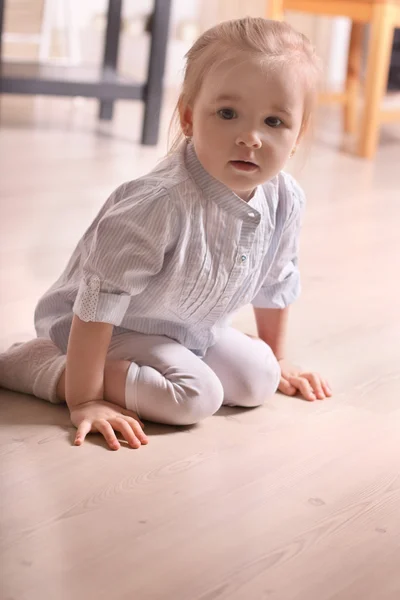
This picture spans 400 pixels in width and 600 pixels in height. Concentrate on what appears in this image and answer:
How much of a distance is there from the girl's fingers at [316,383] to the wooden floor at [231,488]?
0.02m

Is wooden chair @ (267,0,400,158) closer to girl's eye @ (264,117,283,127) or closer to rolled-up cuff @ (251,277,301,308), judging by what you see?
rolled-up cuff @ (251,277,301,308)

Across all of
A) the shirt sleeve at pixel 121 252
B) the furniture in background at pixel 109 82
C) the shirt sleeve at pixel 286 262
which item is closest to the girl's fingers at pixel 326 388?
the shirt sleeve at pixel 286 262

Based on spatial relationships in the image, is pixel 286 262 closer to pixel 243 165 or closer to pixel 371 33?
pixel 243 165

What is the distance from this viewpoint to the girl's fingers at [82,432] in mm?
1054

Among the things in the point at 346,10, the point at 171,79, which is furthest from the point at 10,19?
the point at 346,10

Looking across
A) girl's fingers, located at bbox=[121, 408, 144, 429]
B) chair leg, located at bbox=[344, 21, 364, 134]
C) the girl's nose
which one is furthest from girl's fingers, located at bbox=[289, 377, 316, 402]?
chair leg, located at bbox=[344, 21, 364, 134]

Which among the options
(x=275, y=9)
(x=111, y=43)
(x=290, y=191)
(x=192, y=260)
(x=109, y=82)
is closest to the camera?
(x=192, y=260)

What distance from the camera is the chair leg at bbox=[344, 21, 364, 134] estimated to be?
3.28 meters

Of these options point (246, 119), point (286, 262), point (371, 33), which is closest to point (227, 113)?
point (246, 119)

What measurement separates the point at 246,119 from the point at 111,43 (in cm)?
230

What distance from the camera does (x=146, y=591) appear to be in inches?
31.4

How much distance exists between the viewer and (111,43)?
323 centimetres

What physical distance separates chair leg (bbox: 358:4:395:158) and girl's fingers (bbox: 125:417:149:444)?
2058 mm

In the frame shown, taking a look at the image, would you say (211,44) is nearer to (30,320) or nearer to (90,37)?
(30,320)
